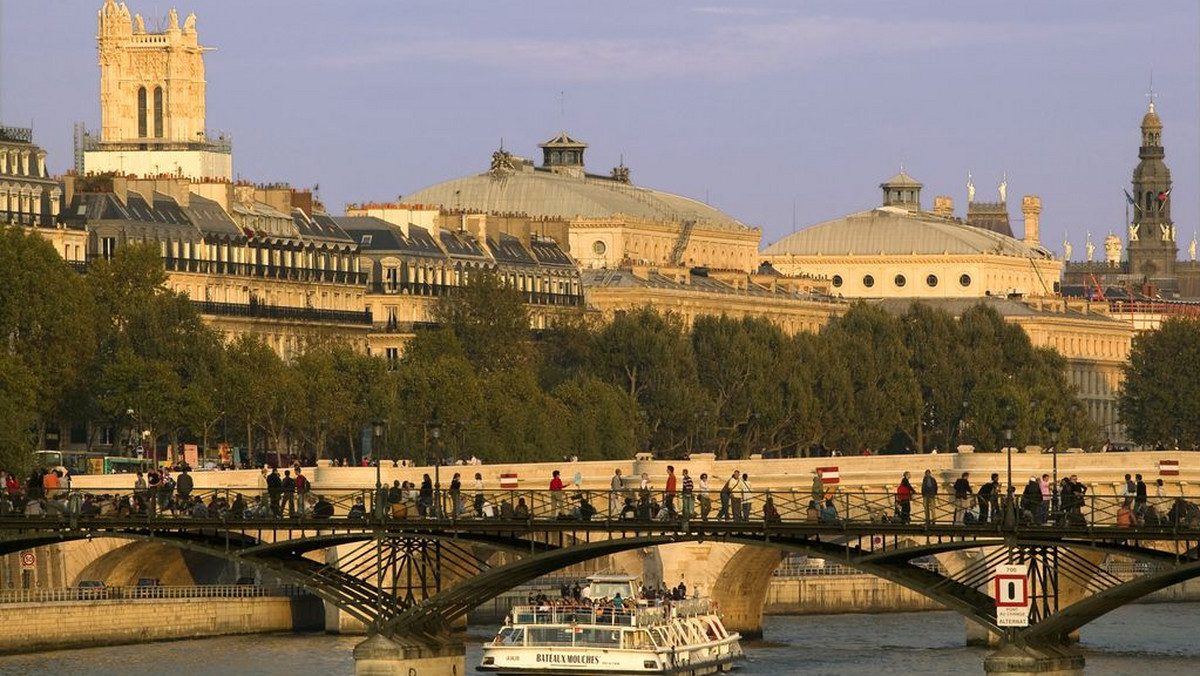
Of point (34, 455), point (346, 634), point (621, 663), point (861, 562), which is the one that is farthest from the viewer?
point (34, 455)

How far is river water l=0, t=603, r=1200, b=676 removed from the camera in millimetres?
91250

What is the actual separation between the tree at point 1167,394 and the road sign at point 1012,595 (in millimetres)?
122152

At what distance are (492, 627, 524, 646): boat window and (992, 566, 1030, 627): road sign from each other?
63.8 ft

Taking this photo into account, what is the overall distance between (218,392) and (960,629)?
128 feet

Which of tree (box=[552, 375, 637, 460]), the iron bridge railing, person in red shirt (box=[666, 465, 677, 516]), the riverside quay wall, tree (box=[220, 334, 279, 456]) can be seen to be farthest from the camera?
tree (box=[552, 375, 637, 460])

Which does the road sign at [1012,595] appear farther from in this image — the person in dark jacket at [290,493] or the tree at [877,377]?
the tree at [877,377]

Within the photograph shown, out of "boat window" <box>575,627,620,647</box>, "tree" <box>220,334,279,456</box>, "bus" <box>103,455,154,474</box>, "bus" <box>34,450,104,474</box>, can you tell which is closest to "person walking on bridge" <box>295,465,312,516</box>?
"boat window" <box>575,627,620,647</box>

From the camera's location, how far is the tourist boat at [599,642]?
3489 inches

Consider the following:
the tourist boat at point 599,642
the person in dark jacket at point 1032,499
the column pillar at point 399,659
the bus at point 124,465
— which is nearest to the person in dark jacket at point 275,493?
the column pillar at point 399,659

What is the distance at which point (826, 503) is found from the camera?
74.0 m

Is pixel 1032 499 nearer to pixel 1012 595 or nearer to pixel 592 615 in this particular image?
pixel 1012 595

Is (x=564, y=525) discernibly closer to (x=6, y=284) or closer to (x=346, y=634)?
(x=346, y=634)

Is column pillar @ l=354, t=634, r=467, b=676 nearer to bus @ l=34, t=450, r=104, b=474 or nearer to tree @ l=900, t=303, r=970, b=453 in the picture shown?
bus @ l=34, t=450, r=104, b=474

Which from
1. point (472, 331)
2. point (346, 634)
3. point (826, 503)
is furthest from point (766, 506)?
point (472, 331)
